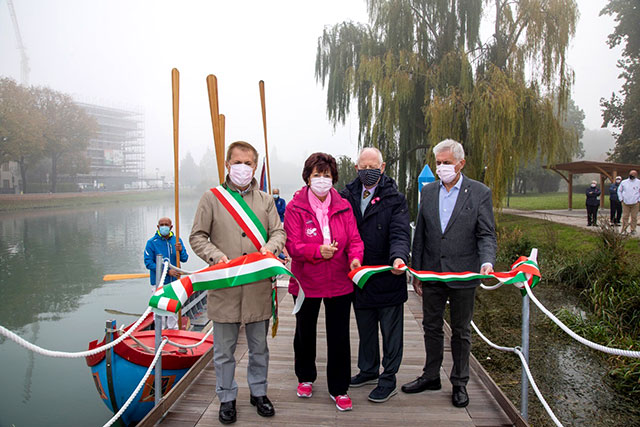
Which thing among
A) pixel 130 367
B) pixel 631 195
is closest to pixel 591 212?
pixel 631 195

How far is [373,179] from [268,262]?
0.88 m

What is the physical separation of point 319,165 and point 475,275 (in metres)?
1.17

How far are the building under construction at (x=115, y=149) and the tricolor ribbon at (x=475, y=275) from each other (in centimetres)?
7546

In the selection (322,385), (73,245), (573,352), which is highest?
(322,385)

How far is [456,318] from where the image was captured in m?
2.82

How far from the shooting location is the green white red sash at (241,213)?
8.50 feet

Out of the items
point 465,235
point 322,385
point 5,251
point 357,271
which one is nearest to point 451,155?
point 465,235

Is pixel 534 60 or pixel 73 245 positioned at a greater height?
pixel 534 60

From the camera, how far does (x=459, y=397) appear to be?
2.80 meters

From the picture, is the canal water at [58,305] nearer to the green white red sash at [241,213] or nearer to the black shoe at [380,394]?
the black shoe at [380,394]

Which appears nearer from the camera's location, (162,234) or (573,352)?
(573,352)

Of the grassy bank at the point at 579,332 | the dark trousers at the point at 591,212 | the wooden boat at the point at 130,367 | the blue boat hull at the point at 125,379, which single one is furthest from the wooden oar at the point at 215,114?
the dark trousers at the point at 591,212

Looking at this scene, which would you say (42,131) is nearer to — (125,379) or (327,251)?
(125,379)

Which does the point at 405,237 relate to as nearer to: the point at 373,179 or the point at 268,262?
the point at 373,179
